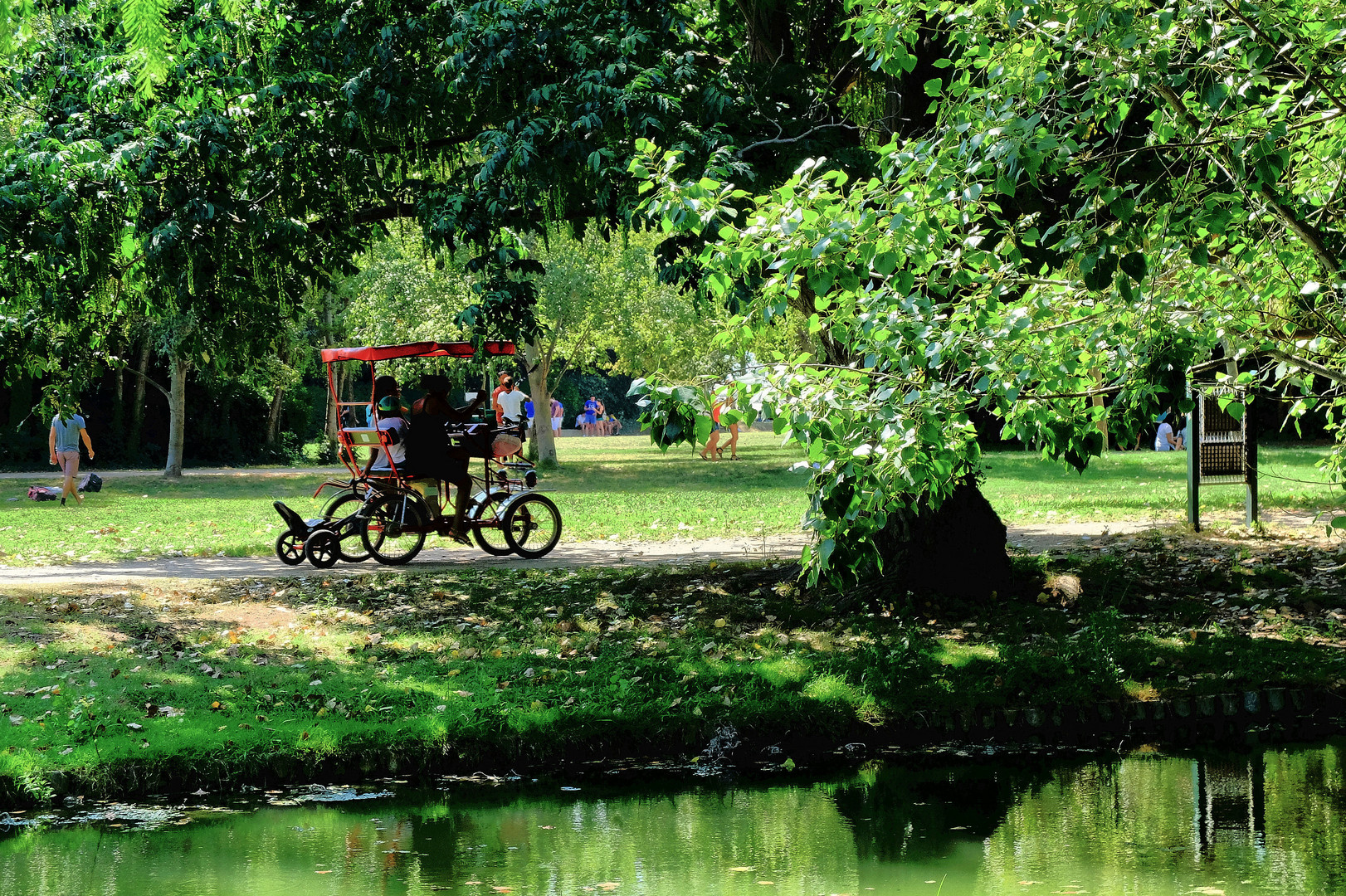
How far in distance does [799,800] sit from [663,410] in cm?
299

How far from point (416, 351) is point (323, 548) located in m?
2.25

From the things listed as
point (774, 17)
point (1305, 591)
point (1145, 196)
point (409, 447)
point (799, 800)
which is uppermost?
point (774, 17)

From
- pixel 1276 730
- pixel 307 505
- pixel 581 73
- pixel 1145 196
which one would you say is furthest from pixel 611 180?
pixel 307 505

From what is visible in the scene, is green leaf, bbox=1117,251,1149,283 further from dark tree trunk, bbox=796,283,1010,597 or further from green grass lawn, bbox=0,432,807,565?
green grass lawn, bbox=0,432,807,565

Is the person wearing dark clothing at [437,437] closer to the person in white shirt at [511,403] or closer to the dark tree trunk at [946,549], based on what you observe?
the dark tree trunk at [946,549]

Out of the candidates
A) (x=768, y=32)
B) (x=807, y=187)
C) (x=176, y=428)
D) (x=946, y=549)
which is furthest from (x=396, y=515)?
(x=176, y=428)

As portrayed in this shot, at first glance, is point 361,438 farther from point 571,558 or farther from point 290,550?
point 571,558

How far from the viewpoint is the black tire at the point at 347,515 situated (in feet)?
44.4

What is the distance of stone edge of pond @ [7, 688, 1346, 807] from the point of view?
25.2ft

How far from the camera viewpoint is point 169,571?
13.3 metres

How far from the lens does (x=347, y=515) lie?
13930 mm

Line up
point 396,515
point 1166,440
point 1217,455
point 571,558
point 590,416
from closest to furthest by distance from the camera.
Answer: point 396,515 < point 571,558 < point 1217,455 < point 1166,440 < point 590,416

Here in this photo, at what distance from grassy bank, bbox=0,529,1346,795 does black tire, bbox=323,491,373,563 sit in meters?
1.27

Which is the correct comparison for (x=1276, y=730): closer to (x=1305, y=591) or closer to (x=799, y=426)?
(x=1305, y=591)
